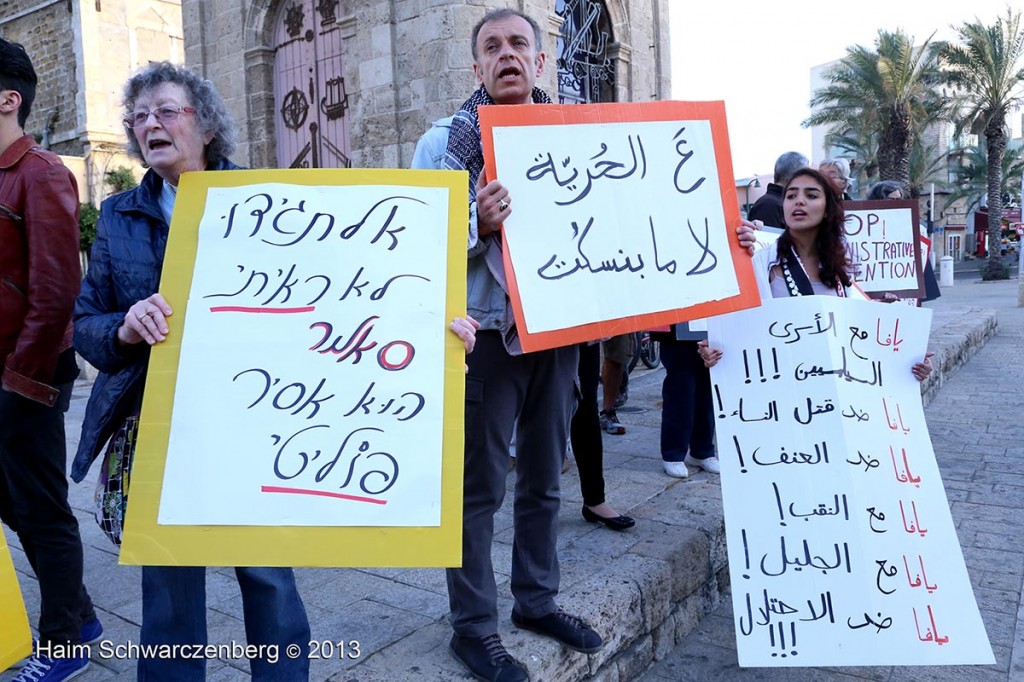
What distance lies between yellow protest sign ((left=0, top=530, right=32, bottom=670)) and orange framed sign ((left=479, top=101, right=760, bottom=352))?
1.40 meters

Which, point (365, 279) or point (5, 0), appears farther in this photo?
point (5, 0)

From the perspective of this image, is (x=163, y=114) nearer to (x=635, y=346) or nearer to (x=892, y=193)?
(x=635, y=346)

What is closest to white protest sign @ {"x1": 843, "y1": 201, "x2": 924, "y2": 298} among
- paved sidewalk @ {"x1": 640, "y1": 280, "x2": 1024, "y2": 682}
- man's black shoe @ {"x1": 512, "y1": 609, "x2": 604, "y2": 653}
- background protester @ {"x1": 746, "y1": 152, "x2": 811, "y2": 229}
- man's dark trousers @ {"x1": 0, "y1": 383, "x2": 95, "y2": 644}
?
background protester @ {"x1": 746, "y1": 152, "x2": 811, "y2": 229}

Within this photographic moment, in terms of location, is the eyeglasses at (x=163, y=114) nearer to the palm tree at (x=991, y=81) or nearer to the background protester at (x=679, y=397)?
the background protester at (x=679, y=397)

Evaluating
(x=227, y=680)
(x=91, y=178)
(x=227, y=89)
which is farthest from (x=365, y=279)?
(x=91, y=178)

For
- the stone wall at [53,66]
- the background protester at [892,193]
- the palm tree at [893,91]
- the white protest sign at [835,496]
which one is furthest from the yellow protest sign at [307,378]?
the palm tree at [893,91]

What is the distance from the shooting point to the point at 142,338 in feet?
5.41

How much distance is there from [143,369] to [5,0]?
30.7 metres

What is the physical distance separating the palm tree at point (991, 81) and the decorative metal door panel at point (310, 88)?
25.5 metres

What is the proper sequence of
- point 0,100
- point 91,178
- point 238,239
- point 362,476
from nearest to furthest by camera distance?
1. point 362,476
2. point 238,239
3. point 0,100
4. point 91,178

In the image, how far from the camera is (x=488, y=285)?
201cm

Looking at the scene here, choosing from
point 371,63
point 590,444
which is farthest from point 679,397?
point 371,63

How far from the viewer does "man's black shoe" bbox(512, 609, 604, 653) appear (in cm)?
219

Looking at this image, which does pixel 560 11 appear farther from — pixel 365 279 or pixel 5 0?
pixel 5 0
